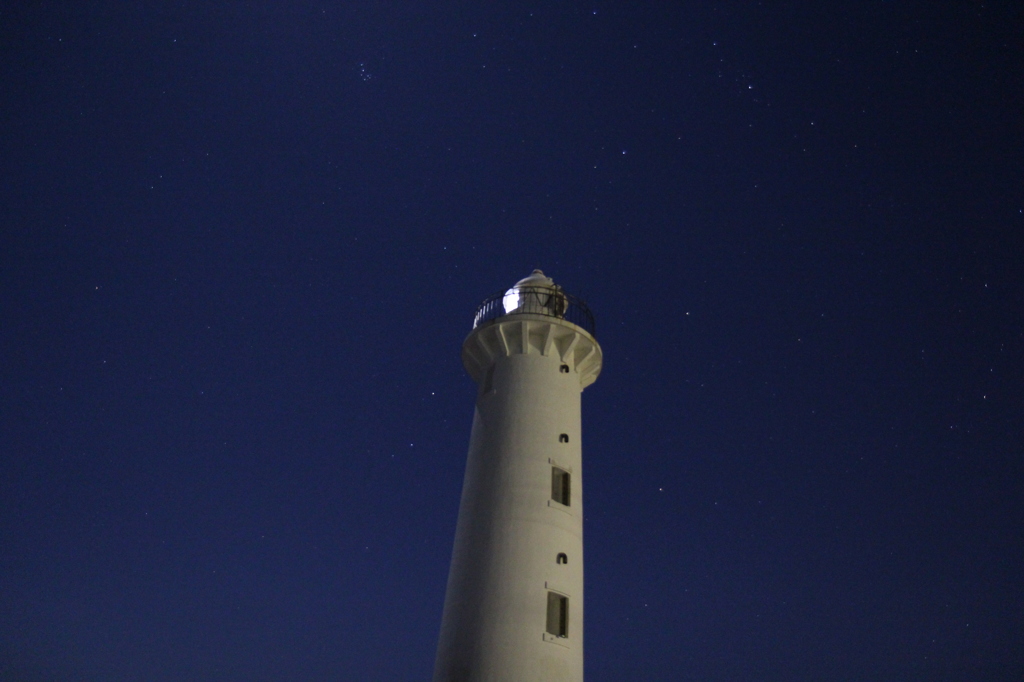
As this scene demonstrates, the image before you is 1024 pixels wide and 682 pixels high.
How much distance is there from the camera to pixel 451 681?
50.2 ft

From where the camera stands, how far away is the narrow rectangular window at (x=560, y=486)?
17734 millimetres

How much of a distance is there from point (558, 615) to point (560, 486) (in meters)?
3.13

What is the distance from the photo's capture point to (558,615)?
16.0 meters

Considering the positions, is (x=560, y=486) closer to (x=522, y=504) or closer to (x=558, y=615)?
(x=522, y=504)

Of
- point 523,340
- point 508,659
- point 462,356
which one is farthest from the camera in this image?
point 462,356

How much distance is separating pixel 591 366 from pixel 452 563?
7028mm

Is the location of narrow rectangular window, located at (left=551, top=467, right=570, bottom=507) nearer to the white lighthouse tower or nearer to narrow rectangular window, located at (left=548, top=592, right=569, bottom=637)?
the white lighthouse tower

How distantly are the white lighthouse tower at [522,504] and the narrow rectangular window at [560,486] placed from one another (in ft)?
0.09

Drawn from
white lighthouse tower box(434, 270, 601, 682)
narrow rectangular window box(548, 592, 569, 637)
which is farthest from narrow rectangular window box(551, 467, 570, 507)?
narrow rectangular window box(548, 592, 569, 637)

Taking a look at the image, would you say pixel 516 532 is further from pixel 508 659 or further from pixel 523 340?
pixel 523 340

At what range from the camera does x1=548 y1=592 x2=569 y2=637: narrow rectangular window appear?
15.8 meters

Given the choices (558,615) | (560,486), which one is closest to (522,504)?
(560,486)

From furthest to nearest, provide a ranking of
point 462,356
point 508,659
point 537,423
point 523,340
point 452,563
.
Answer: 1. point 462,356
2. point 523,340
3. point 537,423
4. point 452,563
5. point 508,659

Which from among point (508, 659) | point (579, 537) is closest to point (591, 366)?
point (579, 537)
